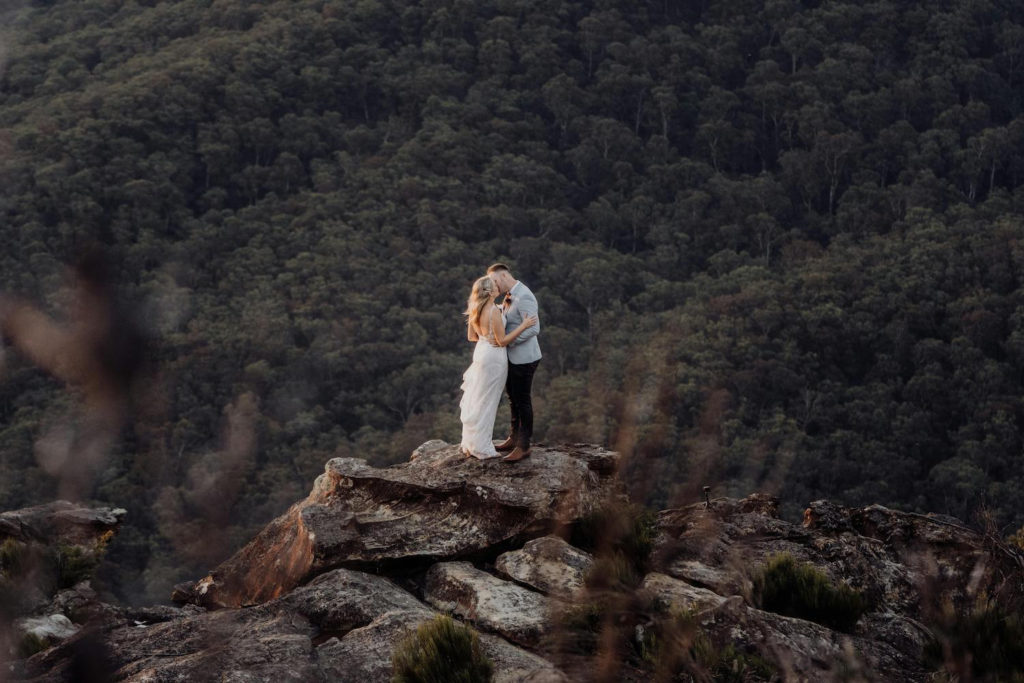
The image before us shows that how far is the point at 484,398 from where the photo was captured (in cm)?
936

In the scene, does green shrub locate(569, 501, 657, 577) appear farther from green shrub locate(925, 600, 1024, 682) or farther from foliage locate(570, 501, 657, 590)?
green shrub locate(925, 600, 1024, 682)

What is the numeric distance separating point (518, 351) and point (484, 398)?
1.64 feet

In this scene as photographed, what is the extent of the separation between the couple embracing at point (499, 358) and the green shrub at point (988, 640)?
3.79m

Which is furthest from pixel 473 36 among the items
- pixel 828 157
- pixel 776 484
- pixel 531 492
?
pixel 531 492

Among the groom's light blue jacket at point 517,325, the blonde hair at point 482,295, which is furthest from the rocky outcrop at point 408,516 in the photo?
Answer: the blonde hair at point 482,295

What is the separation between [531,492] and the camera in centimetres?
844

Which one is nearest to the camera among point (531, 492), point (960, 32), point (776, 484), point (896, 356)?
point (531, 492)

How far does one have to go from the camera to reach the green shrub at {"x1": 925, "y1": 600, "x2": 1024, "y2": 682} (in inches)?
240

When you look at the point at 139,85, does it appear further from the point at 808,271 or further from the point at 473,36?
the point at 808,271

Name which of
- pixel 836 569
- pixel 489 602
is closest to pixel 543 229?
pixel 836 569

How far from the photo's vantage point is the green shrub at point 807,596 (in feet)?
23.6

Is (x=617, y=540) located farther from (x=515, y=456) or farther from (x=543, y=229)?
(x=543, y=229)

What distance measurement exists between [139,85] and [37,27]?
1574 cm

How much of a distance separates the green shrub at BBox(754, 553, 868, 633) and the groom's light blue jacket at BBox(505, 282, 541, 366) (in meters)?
2.88
